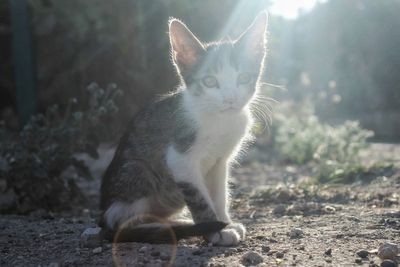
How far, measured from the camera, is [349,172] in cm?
530

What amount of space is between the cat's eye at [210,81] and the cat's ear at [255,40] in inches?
12.8

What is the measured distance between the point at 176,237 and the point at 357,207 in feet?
5.59

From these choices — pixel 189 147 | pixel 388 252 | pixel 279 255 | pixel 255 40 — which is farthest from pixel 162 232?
pixel 255 40

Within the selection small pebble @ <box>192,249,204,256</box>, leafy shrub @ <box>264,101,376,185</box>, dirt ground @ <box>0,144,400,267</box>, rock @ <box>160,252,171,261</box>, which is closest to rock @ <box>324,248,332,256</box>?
dirt ground @ <box>0,144,400,267</box>

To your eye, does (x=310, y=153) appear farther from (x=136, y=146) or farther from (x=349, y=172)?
(x=136, y=146)

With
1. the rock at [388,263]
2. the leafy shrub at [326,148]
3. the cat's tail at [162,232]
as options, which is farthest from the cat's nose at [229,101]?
the leafy shrub at [326,148]

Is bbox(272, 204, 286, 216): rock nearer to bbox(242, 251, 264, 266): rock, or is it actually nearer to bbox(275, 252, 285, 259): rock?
bbox(275, 252, 285, 259): rock

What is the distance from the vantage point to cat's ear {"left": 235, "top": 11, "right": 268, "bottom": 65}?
3.63 meters

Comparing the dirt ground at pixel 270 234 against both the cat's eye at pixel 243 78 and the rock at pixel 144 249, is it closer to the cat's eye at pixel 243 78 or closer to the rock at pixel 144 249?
the rock at pixel 144 249

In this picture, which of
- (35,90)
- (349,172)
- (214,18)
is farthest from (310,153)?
(35,90)

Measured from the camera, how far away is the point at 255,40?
3.70 meters

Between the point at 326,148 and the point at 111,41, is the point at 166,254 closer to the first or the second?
the point at 326,148

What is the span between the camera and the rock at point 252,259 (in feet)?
8.88

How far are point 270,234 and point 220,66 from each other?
109 centimetres
